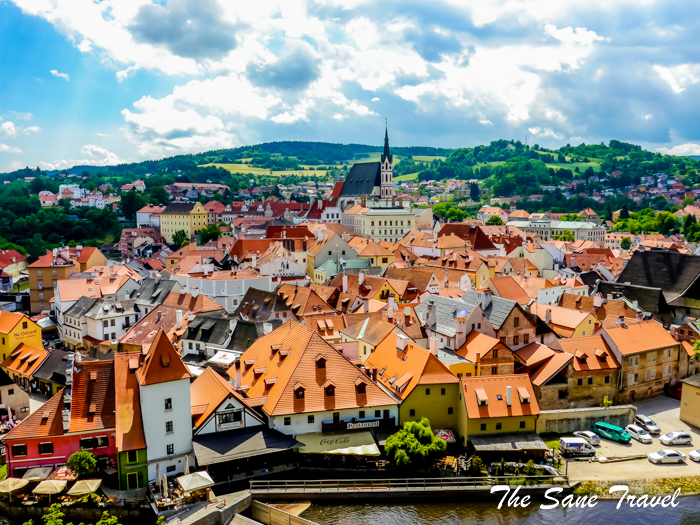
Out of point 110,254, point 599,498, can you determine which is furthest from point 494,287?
point 110,254

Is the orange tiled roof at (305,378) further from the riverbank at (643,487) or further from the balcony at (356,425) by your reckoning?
the riverbank at (643,487)

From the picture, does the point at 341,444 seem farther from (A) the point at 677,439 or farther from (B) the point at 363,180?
(B) the point at 363,180

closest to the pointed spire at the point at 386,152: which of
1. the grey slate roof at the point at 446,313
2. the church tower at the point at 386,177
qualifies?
the church tower at the point at 386,177

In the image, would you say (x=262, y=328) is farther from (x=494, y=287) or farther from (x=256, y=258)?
(x=256, y=258)

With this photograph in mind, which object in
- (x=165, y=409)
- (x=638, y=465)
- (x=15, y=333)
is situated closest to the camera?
(x=165, y=409)

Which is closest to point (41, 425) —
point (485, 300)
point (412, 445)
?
point (412, 445)

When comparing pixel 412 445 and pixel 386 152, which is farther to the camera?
pixel 386 152

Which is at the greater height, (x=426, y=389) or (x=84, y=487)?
(x=426, y=389)

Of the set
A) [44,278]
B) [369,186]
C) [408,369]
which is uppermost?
[369,186]
